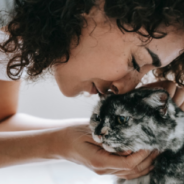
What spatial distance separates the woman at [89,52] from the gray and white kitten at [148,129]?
0.04 m

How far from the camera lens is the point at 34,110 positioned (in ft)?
6.80

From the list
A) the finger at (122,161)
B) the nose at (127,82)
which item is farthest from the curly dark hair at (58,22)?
the finger at (122,161)

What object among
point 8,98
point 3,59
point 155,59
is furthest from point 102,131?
point 8,98

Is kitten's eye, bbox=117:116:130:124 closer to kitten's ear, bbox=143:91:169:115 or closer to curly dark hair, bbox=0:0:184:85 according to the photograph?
kitten's ear, bbox=143:91:169:115

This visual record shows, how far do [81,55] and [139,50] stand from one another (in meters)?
0.22

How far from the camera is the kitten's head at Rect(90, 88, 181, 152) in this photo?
37.3 inches

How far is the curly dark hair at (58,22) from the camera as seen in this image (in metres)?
0.82

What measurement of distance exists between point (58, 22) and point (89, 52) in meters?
0.15

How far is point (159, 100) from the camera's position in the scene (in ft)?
3.11

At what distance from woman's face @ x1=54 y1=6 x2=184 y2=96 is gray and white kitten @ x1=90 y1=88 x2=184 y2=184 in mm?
87

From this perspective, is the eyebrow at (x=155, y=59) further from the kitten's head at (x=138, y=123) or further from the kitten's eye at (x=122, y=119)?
the kitten's eye at (x=122, y=119)

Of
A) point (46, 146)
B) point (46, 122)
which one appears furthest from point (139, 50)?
point (46, 122)

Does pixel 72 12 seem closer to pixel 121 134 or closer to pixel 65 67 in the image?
pixel 65 67

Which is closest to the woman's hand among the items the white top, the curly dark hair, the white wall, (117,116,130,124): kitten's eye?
(117,116,130,124): kitten's eye
